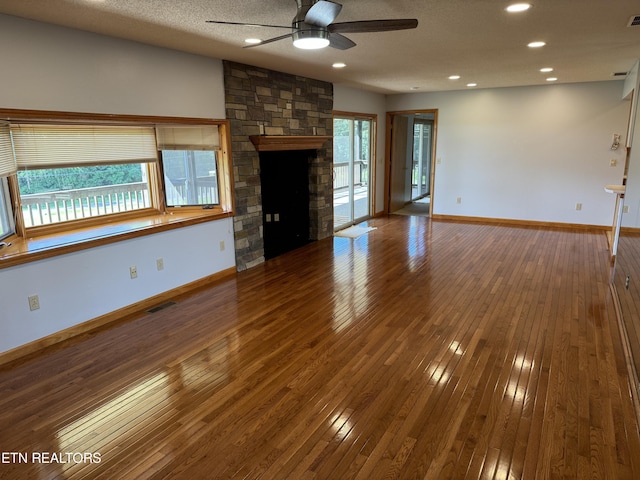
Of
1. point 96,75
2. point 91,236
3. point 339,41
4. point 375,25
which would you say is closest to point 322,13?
point 375,25

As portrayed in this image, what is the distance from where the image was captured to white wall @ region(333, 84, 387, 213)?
6.90 m

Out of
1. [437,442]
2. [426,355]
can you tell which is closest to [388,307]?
[426,355]

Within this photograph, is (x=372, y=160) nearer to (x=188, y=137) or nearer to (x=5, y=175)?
(x=188, y=137)

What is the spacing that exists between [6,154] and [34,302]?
1.13 metres

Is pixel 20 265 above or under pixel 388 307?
above

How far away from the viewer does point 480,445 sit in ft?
6.92

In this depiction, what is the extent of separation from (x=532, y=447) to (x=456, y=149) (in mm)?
6714

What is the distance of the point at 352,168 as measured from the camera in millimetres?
7637

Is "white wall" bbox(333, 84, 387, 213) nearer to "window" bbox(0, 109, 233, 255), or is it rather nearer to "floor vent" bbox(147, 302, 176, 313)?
"window" bbox(0, 109, 233, 255)

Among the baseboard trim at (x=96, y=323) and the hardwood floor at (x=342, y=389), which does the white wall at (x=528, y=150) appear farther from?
the baseboard trim at (x=96, y=323)

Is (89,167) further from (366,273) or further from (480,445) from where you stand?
(480,445)

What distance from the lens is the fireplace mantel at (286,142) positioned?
5.02 meters

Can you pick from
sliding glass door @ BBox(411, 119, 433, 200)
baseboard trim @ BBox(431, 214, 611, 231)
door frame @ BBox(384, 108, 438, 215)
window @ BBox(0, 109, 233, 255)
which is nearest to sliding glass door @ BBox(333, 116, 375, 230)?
door frame @ BBox(384, 108, 438, 215)

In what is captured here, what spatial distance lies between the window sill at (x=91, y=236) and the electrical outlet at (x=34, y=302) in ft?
0.93
